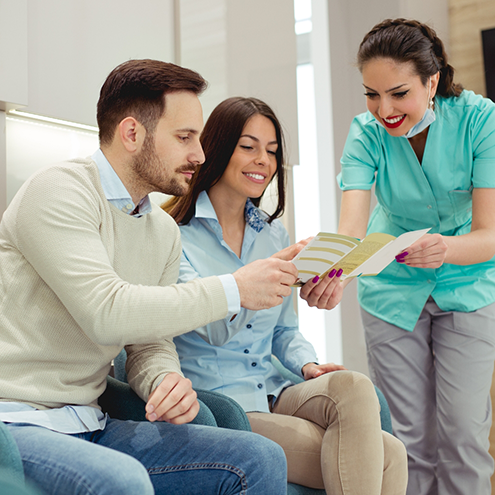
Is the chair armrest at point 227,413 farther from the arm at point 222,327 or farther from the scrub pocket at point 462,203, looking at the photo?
the scrub pocket at point 462,203

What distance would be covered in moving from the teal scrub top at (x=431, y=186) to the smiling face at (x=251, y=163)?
33cm

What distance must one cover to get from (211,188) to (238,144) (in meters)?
0.16

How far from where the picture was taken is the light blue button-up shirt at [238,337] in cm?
158

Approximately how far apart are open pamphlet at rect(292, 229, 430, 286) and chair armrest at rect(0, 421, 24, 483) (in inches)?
26.1

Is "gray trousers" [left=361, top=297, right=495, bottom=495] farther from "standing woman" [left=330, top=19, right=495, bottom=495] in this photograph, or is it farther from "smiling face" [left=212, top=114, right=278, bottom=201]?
"smiling face" [left=212, top=114, right=278, bottom=201]

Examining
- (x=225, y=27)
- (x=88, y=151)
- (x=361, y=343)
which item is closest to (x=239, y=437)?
(x=88, y=151)

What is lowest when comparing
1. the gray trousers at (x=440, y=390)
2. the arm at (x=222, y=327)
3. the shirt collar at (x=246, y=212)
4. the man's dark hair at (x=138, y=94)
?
the gray trousers at (x=440, y=390)

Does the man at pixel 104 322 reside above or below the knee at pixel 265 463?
above

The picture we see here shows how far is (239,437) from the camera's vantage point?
1146 millimetres

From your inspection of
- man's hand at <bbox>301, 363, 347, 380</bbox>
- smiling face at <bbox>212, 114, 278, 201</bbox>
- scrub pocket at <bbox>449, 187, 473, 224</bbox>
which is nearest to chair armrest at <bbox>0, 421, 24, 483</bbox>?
man's hand at <bbox>301, 363, 347, 380</bbox>

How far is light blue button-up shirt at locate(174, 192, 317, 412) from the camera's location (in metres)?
1.58

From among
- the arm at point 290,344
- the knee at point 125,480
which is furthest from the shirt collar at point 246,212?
the knee at point 125,480

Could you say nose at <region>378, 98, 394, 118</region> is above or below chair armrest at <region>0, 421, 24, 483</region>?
above

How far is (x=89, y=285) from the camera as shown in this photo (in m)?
1.09
